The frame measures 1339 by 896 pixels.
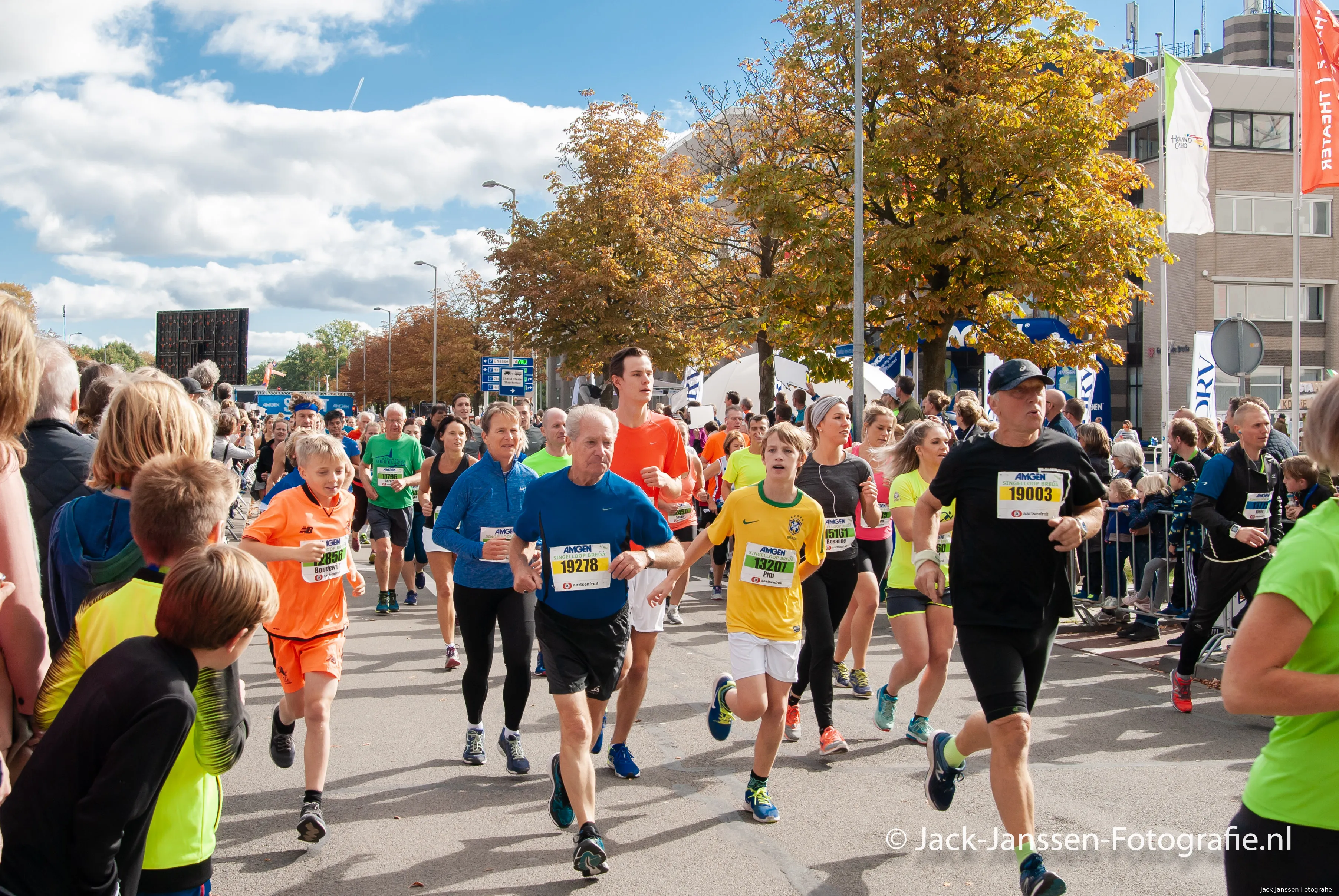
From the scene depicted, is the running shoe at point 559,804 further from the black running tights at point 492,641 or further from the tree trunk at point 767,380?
the tree trunk at point 767,380

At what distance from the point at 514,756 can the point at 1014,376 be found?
3307mm

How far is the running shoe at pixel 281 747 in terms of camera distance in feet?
17.7

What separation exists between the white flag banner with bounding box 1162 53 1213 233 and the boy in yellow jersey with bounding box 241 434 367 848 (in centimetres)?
1804

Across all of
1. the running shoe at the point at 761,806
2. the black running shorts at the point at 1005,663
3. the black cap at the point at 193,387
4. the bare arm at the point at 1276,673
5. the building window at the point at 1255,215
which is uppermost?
the building window at the point at 1255,215

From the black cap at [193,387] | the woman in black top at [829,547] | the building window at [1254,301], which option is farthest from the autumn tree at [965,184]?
the building window at [1254,301]

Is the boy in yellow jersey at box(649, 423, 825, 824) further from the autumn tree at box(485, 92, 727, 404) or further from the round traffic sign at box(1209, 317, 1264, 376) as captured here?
the autumn tree at box(485, 92, 727, 404)

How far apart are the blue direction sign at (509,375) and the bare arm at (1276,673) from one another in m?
31.0

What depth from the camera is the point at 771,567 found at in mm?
5109

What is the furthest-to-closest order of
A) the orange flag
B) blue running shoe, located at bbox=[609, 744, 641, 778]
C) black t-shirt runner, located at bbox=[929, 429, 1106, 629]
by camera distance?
the orange flag, blue running shoe, located at bbox=[609, 744, 641, 778], black t-shirt runner, located at bbox=[929, 429, 1106, 629]

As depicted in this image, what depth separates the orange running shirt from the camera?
4980 mm

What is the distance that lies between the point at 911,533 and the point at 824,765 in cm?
139

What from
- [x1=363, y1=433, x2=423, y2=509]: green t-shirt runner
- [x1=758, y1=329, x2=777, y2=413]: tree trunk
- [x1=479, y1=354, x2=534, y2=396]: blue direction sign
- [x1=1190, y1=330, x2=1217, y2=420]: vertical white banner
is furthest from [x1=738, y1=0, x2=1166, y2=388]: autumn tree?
[x1=479, y1=354, x2=534, y2=396]: blue direction sign

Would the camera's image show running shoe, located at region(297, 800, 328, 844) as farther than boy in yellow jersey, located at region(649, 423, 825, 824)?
No

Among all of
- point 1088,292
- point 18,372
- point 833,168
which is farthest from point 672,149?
point 18,372
